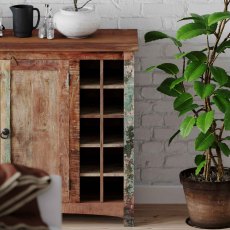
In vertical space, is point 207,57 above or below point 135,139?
above

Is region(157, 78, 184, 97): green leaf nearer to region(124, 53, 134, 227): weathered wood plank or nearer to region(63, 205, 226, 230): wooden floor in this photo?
region(124, 53, 134, 227): weathered wood plank

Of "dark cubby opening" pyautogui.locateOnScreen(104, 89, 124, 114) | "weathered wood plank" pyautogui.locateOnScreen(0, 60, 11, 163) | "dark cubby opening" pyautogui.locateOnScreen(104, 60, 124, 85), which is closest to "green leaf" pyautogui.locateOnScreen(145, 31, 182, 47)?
"dark cubby opening" pyautogui.locateOnScreen(104, 60, 124, 85)

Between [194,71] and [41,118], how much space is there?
29.3 inches

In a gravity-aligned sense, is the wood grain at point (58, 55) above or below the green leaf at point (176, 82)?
above

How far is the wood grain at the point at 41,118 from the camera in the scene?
4082 millimetres

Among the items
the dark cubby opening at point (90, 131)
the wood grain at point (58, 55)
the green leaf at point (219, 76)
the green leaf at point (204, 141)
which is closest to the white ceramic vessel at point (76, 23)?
the wood grain at point (58, 55)

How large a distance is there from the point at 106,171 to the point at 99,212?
20cm

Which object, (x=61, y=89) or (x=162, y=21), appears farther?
(x=162, y=21)

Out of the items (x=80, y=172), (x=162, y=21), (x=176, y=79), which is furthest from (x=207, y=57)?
(x=80, y=172)

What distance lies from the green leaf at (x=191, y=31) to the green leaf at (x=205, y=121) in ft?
1.20

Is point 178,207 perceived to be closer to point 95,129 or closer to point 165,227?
point 165,227

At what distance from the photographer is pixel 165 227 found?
4.29 m

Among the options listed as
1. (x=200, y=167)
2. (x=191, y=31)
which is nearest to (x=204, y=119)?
(x=200, y=167)

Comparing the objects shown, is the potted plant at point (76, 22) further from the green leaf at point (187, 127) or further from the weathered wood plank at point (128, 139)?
the green leaf at point (187, 127)
